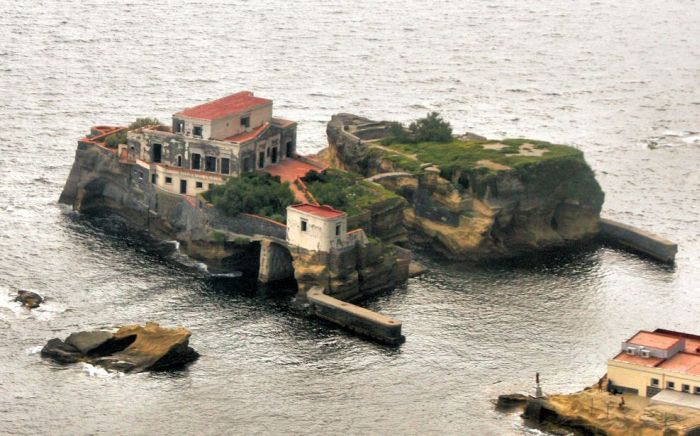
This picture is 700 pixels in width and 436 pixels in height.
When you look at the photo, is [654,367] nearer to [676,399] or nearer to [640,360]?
[640,360]

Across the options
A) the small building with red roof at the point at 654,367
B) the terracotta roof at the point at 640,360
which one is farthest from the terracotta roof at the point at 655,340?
the terracotta roof at the point at 640,360

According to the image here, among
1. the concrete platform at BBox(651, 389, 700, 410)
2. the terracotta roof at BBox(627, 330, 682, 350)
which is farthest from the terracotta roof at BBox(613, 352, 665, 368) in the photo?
the concrete platform at BBox(651, 389, 700, 410)

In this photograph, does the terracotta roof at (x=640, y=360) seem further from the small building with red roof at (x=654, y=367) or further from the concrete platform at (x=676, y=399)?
the concrete platform at (x=676, y=399)

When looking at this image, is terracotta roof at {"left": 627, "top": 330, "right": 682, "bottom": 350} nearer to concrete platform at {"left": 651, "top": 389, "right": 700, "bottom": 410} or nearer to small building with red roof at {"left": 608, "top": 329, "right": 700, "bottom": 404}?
small building with red roof at {"left": 608, "top": 329, "right": 700, "bottom": 404}

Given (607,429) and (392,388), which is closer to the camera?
(607,429)

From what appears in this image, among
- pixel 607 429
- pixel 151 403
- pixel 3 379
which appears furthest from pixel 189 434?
pixel 607 429

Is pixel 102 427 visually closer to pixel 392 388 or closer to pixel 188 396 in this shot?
pixel 188 396

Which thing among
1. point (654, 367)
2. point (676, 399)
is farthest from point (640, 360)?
point (676, 399)
